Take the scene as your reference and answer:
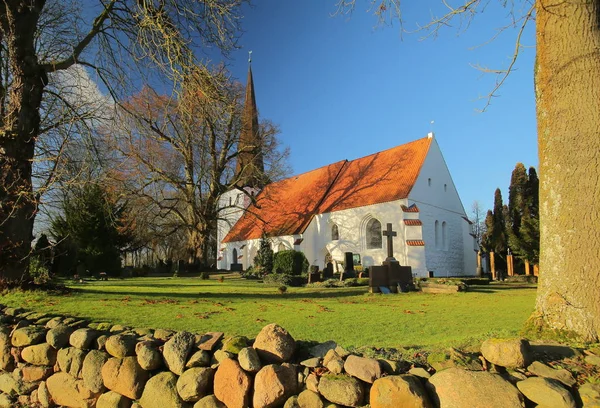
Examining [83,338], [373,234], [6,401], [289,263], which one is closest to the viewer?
[83,338]

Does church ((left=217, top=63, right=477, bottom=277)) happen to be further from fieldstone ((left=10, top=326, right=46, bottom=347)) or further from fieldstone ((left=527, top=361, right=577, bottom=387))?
fieldstone ((left=527, top=361, right=577, bottom=387))

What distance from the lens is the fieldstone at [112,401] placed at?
390cm

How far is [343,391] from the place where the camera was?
2.79 m

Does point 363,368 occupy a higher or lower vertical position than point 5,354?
higher

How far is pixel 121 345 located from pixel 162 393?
0.65m

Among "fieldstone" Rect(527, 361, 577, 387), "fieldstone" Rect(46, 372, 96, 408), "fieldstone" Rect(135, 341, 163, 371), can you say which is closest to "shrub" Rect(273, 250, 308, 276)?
"fieldstone" Rect(46, 372, 96, 408)

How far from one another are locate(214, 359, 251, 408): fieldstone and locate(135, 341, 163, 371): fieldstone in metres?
0.71

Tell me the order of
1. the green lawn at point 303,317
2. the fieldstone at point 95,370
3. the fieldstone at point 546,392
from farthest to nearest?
the green lawn at point 303,317
the fieldstone at point 95,370
the fieldstone at point 546,392

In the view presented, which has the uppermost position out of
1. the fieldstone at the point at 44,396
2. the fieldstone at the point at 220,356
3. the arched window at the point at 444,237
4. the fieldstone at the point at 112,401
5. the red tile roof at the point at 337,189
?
the red tile roof at the point at 337,189

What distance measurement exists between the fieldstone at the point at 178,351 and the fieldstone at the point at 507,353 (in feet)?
7.69

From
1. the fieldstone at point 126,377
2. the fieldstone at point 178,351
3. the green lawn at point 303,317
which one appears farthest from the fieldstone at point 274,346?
the green lawn at point 303,317

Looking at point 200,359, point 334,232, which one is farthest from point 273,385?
point 334,232

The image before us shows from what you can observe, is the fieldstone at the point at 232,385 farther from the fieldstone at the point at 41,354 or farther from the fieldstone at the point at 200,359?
the fieldstone at the point at 41,354

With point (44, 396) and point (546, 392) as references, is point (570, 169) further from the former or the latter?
point (44, 396)
